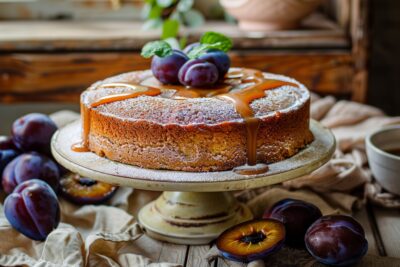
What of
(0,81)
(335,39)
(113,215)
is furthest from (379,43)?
(113,215)

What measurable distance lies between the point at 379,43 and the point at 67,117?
1.31 meters

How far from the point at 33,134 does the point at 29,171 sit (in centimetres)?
11

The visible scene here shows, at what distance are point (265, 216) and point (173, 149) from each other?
0.22 meters

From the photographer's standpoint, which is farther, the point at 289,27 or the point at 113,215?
the point at 289,27

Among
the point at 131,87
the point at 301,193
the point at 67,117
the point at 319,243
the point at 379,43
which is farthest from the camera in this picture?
the point at 379,43

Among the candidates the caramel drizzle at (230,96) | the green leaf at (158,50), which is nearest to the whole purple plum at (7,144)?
the caramel drizzle at (230,96)

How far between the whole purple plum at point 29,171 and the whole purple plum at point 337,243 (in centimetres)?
56

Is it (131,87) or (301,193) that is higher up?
(131,87)

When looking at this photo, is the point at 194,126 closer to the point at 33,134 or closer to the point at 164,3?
the point at 33,134

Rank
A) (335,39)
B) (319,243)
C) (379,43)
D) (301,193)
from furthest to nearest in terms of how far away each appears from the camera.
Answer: (379,43) < (335,39) < (301,193) < (319,243)

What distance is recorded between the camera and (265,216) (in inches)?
48.8

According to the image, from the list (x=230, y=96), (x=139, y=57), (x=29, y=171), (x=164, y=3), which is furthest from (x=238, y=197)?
(x=164, y=3)

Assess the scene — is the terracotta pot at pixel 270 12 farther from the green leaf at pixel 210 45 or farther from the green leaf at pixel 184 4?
the green leaf at pixel 210 45

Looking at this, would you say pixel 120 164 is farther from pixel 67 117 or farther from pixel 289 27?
pixel 289 27
